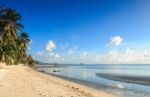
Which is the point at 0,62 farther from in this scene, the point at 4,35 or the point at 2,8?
the point at 2,8

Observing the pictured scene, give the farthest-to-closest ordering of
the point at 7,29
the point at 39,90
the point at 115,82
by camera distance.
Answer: the point at 7,29 → the point at 115,82 → the point at 39,90

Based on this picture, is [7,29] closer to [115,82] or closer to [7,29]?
[7,29]

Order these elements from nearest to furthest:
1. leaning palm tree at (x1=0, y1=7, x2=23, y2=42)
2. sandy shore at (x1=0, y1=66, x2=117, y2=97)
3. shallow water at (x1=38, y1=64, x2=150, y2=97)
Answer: sandy shore at (x1=0, y1=66, x2=117, y2=97)
shallow water at (x1=38, y1=64, x2=150, y2=97)
leaning palm tree at (x1=0, y1=7, x2=23, y2=42)

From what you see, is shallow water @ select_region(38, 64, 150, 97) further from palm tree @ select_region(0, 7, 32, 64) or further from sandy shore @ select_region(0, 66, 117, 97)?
palm tree @ select_region(0, 7, 32, 64)

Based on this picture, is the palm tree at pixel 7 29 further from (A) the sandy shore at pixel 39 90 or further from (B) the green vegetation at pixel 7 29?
(A) the sandy shore at pixel 39 90

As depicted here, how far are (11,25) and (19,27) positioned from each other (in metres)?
2.81

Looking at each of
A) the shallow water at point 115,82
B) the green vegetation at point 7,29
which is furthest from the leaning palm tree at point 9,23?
the shallow water at point 115,82

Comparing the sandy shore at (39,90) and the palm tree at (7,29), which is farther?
the palm tree at (7,29)

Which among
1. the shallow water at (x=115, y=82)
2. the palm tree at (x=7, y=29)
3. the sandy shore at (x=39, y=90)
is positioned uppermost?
the palm tree at (x=7, y=29)

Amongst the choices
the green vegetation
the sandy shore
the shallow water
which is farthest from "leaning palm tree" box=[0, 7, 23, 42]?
→ the sandy shore

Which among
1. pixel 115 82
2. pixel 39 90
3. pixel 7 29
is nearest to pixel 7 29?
pixel 7 29

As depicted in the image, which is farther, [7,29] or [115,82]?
[7,29]

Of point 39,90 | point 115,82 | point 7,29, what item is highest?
point 7,29

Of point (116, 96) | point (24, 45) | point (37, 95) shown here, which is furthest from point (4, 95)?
point (24, 45)
